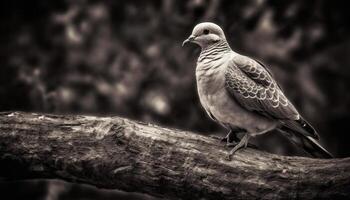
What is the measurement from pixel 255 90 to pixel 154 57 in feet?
6.85

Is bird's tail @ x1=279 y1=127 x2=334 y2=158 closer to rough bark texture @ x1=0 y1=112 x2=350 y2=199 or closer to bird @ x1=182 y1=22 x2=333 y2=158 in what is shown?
bird @ x1=182 y1=22 x2=333 y2=158

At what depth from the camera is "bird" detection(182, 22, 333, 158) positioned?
4.46 meters

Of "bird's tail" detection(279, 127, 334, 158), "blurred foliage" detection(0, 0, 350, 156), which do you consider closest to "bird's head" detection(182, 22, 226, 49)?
"bird's tail" detection(279, 127, 334, 158)

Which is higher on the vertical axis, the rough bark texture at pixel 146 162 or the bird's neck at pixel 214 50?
the bird's neck at pixel 214 50

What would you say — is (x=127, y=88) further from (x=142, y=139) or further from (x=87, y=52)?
(x=142, y=139)

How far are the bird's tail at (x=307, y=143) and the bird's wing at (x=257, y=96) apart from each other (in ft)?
0.33

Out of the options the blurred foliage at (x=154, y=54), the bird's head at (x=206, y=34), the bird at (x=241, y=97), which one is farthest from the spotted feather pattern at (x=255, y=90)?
the blurred foliage at (x=154, y=54)

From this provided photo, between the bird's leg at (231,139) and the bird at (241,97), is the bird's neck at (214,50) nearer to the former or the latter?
the bird at (241,97)

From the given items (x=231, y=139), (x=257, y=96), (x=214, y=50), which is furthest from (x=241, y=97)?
(x=214, y=50)

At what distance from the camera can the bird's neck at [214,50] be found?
4633 millimetres

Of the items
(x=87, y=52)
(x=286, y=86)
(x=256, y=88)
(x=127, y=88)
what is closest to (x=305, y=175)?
(x=256, y=88)

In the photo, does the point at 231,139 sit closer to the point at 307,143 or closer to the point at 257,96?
the point at 257,96

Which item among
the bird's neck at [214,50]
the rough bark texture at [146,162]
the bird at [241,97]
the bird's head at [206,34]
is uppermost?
the bird's head at [206,34]

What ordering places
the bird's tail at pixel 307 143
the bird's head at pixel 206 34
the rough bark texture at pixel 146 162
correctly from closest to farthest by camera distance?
the rough bark texture at pixel 146 162 < the bird's tail at pixel 307 143 < the bird's head at pixel 206 34
